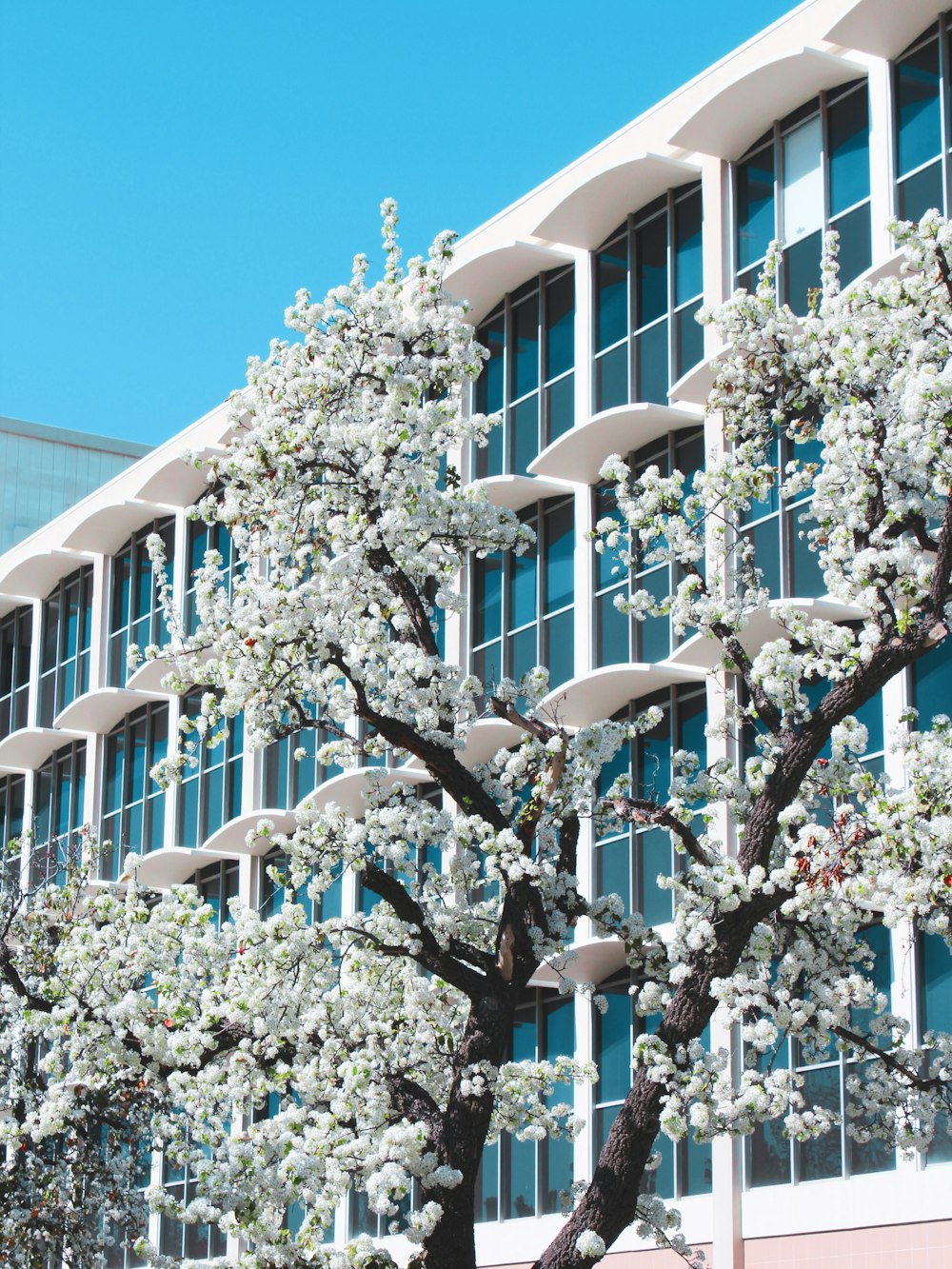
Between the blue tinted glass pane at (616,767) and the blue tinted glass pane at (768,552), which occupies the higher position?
the blue tinted glass pane at (768,552)

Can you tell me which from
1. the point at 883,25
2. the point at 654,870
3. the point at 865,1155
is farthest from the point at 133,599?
the point at 865,1155

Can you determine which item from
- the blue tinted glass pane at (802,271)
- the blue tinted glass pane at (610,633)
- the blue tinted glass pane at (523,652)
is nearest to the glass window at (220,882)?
the blue tinted glass pane at (523,652)

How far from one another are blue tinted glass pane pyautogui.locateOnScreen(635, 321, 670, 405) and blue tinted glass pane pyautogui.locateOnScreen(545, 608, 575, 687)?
2872 millimetres

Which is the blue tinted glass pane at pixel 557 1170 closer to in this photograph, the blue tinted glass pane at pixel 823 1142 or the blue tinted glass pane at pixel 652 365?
the blue tinted glass pane at pixel 823 1142

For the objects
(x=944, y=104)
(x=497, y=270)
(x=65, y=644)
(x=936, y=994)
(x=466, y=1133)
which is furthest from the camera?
(x=65, y=644)

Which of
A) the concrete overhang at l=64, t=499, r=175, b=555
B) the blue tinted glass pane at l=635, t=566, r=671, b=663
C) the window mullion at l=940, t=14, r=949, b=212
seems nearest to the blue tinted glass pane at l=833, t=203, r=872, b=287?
the window mullion at l=940, t=14, r=949, b=212

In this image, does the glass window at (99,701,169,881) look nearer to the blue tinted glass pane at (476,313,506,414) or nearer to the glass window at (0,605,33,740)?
the glass window at (0,605,33,740)

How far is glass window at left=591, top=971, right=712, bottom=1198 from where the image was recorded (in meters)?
20.9

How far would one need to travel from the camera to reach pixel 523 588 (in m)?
25.2

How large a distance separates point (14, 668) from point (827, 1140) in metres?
22.6

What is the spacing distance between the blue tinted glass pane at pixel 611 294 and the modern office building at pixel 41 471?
2225 cm

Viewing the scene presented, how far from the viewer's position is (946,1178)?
58.3 ft

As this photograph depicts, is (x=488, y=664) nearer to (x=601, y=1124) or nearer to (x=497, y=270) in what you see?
(x=497, y=270)

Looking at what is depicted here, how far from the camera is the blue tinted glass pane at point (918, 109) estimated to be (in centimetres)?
1962
